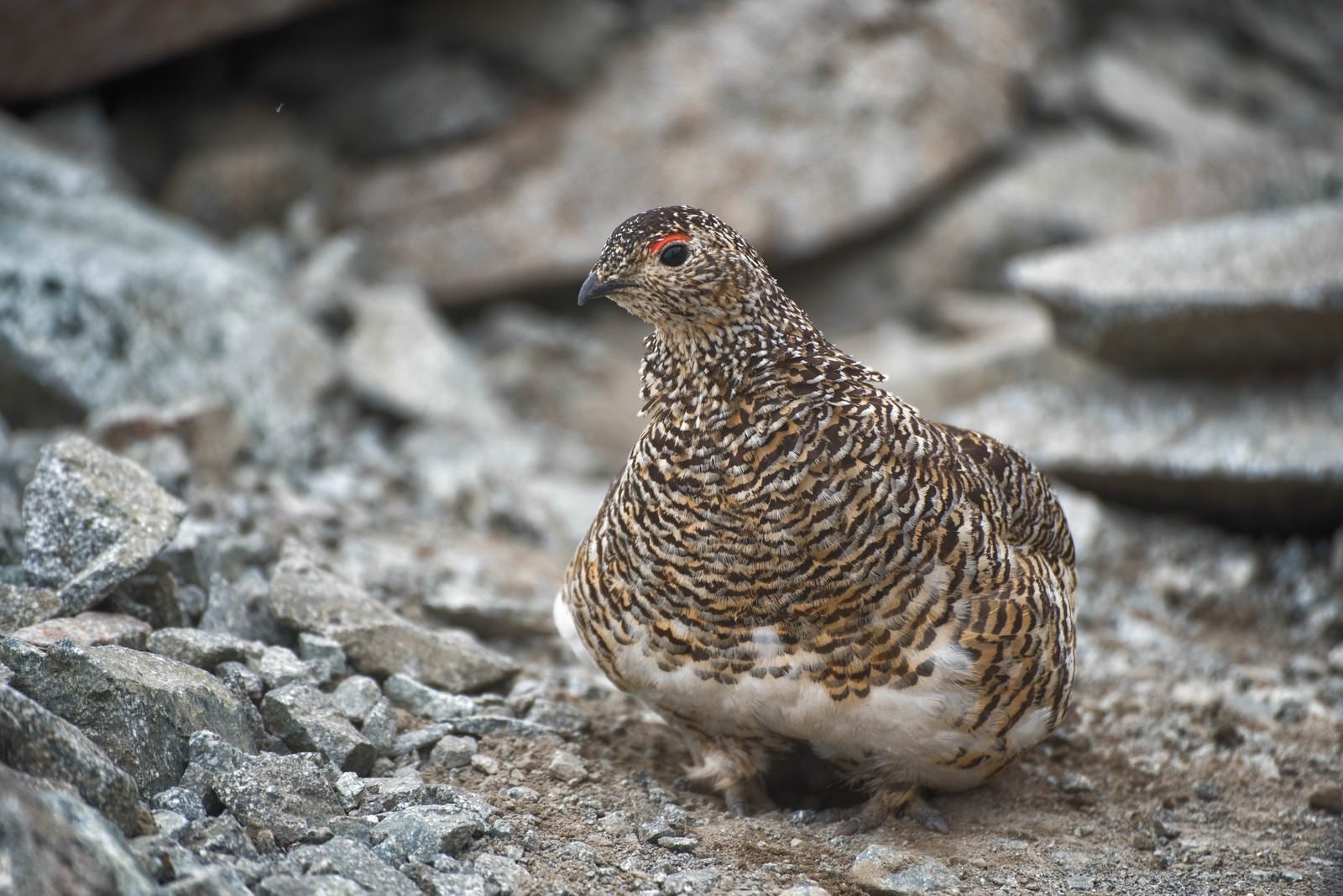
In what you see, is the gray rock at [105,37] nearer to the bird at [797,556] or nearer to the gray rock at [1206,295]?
the gray rock at [1206,295]

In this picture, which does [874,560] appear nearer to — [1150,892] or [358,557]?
[1150,892]

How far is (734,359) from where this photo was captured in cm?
380

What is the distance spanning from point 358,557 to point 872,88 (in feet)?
21.1

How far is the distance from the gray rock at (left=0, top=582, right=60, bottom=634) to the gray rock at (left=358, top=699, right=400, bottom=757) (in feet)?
3.17

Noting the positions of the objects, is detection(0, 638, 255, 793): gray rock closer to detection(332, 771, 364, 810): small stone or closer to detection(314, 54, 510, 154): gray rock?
detection(332, 771, 364, 810): small stone

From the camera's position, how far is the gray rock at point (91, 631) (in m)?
3.63

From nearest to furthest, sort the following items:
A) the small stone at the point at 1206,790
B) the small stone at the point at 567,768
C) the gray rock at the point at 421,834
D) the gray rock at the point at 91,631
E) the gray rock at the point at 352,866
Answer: the gray rock at the point at 352,866 < the gray rock at the point at 421,834 < the gray rock at the point at 91,631 < the small stone at the point at 567,768 < the small stone at the point at 1206,790

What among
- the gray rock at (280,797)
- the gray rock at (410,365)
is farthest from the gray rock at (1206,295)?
the gray rock at (280,797)

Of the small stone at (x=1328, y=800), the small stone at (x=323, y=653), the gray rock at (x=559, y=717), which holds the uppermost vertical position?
the small stone at (x=1328, y=800)

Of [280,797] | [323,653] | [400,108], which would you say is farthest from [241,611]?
[400,108]

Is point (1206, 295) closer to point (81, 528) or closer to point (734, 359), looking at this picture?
point (734, 359)

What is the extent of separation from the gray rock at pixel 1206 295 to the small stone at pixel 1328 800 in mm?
3080

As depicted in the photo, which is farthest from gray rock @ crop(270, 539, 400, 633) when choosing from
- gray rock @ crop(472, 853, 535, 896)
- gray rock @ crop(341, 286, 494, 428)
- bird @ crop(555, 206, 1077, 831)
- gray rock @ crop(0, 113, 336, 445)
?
gray rock @ crop(341, 286, 494, 428)

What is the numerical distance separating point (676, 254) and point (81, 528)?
6.59 feet
